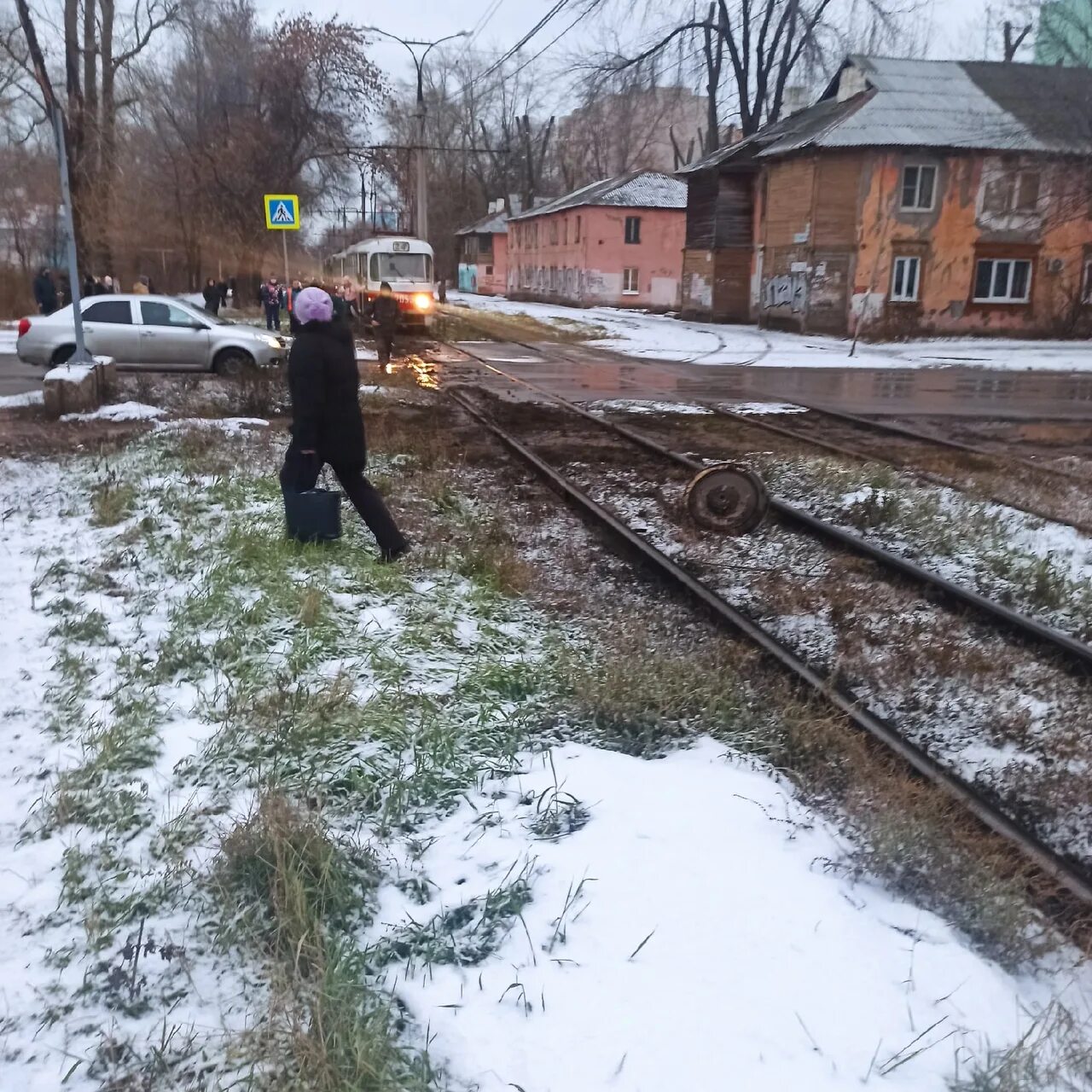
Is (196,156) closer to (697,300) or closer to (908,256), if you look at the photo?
(697,300)

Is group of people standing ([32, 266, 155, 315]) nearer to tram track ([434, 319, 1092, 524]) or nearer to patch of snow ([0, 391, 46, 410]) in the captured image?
patch of snow ([0, 391, 46, 410])

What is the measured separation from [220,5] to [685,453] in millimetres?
32461

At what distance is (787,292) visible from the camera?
33.6 meters

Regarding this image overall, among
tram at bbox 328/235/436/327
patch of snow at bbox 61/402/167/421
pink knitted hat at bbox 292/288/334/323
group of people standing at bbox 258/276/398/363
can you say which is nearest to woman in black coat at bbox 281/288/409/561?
pink knitted hat at bbox 292/288/334/323

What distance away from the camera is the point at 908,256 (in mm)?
31422

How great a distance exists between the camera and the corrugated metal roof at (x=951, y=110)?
29969 millimetres

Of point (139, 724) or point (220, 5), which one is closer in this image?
point (139, 724)

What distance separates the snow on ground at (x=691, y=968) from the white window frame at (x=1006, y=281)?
107ft

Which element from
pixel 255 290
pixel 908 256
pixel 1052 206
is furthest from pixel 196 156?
pixel 1052 206

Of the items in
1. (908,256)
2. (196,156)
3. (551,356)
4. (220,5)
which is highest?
(220,5)

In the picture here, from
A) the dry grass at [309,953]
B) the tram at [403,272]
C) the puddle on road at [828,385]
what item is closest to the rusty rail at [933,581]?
the dry grass at [309,953]

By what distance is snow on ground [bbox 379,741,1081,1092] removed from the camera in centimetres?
252

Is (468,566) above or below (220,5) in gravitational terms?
below

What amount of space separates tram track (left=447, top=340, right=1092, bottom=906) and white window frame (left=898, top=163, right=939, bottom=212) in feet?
80.0
